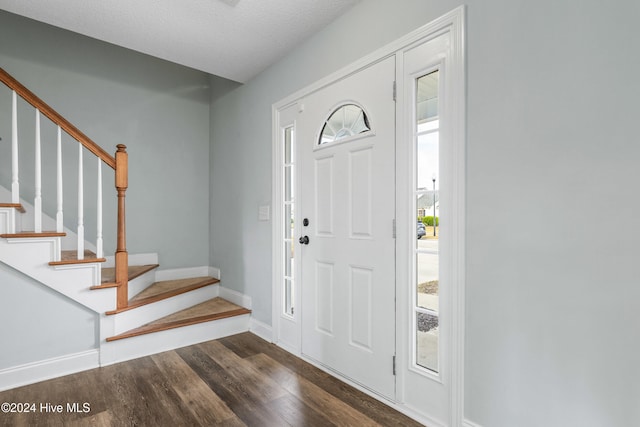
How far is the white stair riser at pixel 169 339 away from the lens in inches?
104

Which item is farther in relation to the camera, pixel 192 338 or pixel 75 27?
pixel 192 338

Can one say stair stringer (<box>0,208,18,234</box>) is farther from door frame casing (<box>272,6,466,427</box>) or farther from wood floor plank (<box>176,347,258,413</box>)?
door frame casing (<box>272,6,466,427</box>)

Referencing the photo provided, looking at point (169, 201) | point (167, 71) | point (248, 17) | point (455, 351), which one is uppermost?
point (167, 71)

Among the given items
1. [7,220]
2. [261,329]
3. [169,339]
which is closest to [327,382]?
[261,329]

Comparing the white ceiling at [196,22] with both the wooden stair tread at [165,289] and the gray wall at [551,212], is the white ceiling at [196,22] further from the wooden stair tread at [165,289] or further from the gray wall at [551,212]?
the wooden stair tread at [165,289]

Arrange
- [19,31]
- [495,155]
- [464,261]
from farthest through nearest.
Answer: [19,31], [464,261], [495,155]

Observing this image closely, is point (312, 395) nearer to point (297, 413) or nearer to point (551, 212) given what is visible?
point (297, 413)

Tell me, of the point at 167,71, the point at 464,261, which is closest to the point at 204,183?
the point at 167,71

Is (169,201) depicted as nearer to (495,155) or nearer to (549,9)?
(495,155)

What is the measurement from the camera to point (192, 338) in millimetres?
3029

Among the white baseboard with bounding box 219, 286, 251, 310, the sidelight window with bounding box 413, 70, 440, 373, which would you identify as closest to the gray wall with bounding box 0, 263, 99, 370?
the white baseboard with bounding box 219, 286, 251, 310

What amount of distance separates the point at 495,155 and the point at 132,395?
2.57 meters

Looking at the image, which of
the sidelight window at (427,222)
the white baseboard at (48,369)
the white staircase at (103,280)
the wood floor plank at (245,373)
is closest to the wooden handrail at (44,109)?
the white staircase at (103,280)

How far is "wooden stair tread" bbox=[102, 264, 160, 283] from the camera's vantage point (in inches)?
112
